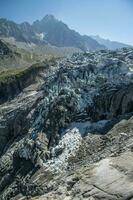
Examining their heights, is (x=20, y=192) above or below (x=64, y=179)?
below

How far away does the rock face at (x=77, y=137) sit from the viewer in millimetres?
38094

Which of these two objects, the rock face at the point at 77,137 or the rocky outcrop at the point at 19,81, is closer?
the rock face at the point at 77,137

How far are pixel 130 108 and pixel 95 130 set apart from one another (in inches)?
233

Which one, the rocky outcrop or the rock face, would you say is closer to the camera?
the rock face

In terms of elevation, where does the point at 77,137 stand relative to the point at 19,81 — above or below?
above

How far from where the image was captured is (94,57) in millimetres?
72125

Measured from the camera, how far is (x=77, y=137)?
52500 mm

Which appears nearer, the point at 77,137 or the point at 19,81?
the point at 77,137

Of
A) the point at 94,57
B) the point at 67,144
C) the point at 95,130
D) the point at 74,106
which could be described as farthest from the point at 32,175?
the point at 94,57

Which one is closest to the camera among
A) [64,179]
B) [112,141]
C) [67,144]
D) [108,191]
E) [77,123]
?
[108,191]

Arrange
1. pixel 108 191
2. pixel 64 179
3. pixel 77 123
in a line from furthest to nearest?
pixel 77 123
pixel 64 179
pixel 108 191

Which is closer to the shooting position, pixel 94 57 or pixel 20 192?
pixel 20 192

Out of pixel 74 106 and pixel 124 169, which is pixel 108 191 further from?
pixel 74 106

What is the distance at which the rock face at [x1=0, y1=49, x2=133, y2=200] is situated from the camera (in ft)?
125
